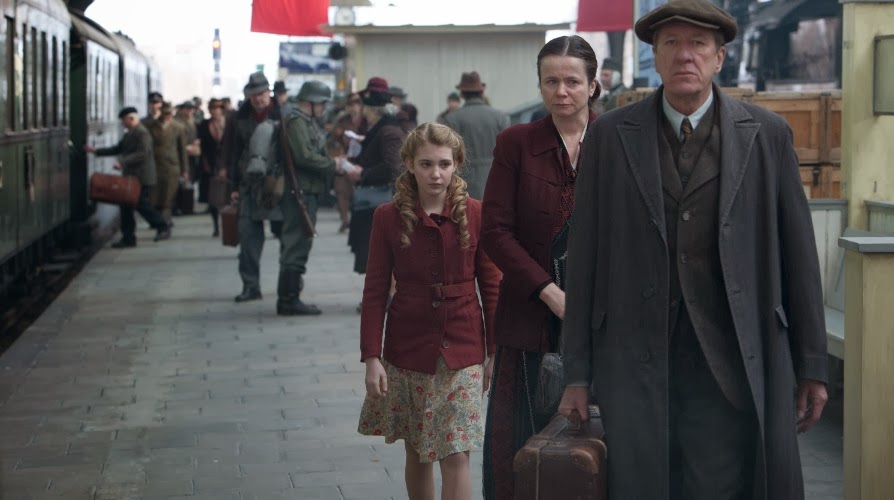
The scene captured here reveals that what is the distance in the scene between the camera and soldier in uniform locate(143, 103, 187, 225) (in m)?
21.3

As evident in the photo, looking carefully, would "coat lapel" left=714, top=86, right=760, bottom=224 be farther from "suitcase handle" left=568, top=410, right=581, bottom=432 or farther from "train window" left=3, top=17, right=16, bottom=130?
"train window" left=3, top=17, right=16, bottom=130

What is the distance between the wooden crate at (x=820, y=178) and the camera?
1074 centimetres

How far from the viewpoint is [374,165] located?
11.9 m

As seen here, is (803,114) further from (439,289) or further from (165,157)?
(165,157)

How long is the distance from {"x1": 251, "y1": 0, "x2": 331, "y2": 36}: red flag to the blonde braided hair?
12958 millimetres

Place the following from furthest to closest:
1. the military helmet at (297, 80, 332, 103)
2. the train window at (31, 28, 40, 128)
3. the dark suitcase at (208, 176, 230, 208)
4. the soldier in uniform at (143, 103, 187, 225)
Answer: the soldier in uniform at (143, 103, 187, 225) → the dark suitcase at (208, 176, 230, 208) → the train window at (31, 28, 40, 128) → the military helmet at (297, 80, 332, 103)

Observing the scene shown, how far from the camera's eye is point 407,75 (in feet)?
84.9

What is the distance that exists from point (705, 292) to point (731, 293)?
0.07 meters

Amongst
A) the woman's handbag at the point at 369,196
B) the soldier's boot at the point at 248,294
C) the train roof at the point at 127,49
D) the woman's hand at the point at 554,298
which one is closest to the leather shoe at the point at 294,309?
the soldier's boot at the point at 248,294

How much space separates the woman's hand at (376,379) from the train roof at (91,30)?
51.4ft

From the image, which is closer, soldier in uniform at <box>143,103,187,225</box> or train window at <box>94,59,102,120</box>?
soldier in uniform at <box>143,103,187,225</box>

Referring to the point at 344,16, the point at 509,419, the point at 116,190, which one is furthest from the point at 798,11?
the point at 509,419

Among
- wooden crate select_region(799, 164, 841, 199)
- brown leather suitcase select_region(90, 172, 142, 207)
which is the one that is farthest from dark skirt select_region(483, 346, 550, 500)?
brown leather suitcase select_region(90, 172, 142, 207)

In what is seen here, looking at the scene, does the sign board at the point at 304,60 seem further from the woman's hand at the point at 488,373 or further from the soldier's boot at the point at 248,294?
the woman's hand at the point at 488,373
